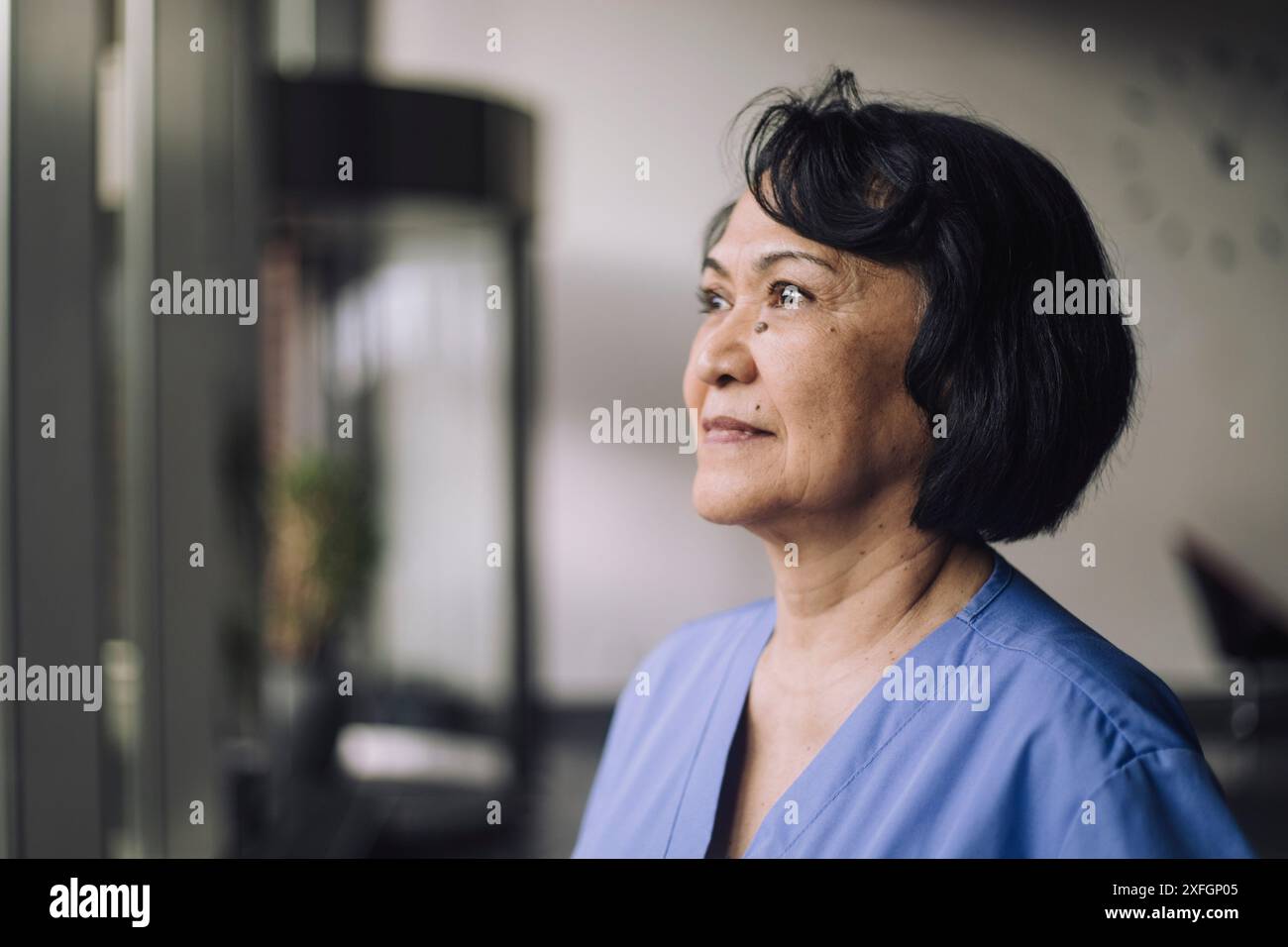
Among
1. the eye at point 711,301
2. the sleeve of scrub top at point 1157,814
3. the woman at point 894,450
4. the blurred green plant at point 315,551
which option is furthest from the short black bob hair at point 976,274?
the blurred green plant at point 315,551

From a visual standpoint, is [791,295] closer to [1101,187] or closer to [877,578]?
[877,578]

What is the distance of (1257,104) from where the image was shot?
4.46ft

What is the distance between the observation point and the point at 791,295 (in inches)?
43.3

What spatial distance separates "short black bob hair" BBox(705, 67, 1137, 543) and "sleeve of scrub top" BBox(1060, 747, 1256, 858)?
0.26 metres

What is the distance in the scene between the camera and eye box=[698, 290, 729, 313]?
1.16 m

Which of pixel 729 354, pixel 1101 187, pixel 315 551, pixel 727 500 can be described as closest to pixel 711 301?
pixel 729 354

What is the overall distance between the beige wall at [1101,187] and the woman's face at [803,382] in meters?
0.13

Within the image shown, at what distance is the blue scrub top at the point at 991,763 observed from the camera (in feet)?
3.14

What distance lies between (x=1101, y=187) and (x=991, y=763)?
64 cm

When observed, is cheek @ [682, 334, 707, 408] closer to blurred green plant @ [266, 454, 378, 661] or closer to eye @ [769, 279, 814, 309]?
eye @ [769, 279, 814, 309]

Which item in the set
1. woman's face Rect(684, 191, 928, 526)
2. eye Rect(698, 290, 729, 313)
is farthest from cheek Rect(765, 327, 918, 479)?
eye Rect(698, 290, 729, 313)
